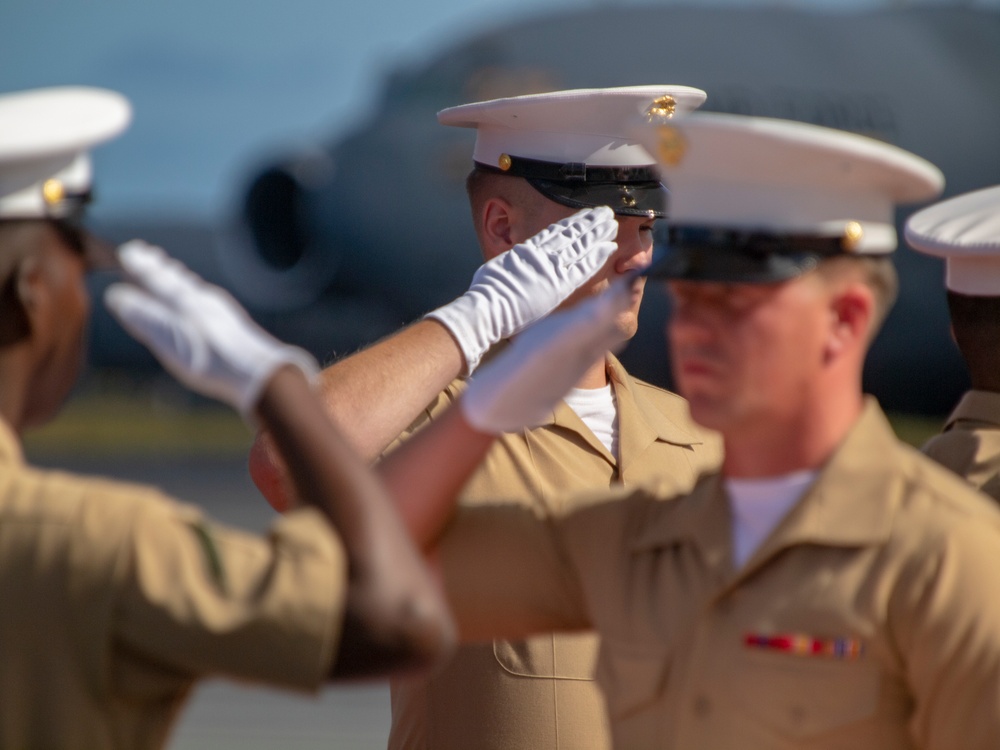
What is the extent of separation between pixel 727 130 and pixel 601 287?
1.08m

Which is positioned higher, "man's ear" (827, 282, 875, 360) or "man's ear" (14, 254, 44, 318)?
"man's ear" (14, 254, 44, 318)

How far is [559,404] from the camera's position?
265 cm

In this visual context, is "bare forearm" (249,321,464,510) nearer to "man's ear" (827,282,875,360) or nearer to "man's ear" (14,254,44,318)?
"man's ear" (14,254,44,318)

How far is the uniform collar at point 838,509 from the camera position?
169 cm

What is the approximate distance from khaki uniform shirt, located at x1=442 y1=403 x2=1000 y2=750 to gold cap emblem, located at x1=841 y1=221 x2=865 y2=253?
0.75 ft

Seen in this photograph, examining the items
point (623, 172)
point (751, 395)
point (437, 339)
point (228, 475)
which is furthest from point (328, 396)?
point (228, 475)

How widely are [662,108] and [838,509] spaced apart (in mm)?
1429

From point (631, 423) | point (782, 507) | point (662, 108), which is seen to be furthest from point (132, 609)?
point (662, 108)

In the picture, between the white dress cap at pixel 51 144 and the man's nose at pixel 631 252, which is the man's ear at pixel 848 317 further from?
the man's nose at pixel 631 252

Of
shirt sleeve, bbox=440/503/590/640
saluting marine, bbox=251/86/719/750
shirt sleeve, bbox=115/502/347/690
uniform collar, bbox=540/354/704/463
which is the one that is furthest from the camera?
uniform collar, bbox=540/354/704/463

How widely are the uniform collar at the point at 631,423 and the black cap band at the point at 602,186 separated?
1.05 ft

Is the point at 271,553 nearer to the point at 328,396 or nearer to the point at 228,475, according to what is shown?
the point at 328,396

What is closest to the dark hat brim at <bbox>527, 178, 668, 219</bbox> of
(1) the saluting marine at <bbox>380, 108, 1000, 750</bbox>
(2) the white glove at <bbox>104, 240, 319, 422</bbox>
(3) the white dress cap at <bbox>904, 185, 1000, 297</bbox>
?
(3) the white dress cap at <bbox>904, 185, 1000, 297</bbox>

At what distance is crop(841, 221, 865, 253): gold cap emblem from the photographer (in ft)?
5.71
